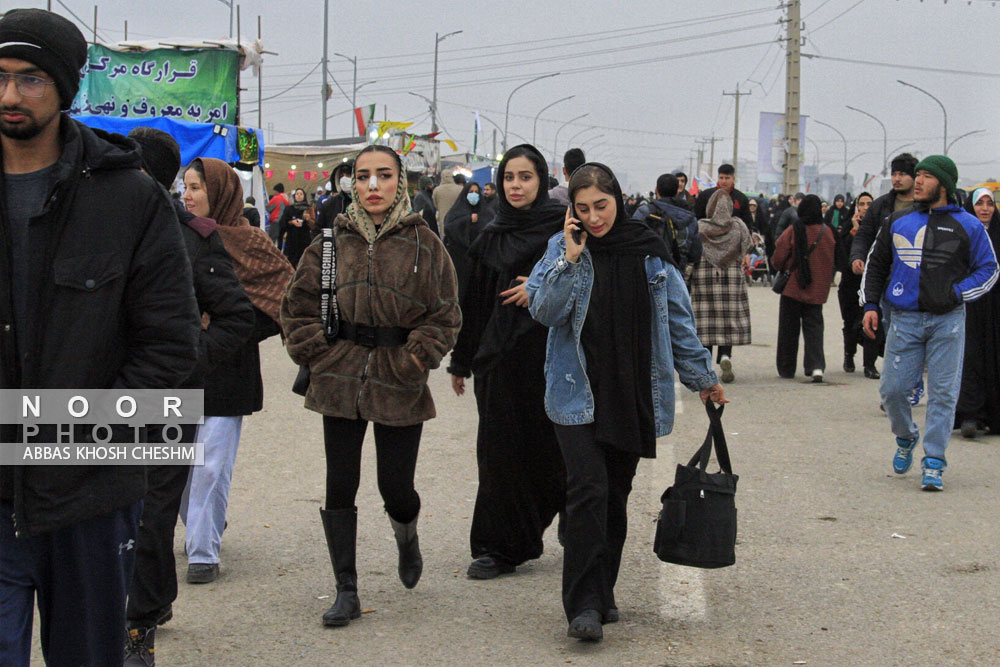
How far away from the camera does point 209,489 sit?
18.7 ft

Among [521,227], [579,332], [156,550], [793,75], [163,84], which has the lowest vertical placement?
[156,550]

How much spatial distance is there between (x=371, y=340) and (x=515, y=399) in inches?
40.7

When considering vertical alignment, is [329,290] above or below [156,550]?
above

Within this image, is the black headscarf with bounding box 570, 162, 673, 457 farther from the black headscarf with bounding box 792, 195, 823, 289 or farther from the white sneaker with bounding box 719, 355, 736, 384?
the black headscarf with bounding box 792, 195, 823, 289

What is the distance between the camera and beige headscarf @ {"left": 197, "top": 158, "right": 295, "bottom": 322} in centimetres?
557

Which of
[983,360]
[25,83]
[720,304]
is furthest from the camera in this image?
[720,304]

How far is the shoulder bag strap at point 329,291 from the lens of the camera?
5152 millimetres

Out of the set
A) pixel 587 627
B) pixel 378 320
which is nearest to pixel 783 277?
pixel 378 320

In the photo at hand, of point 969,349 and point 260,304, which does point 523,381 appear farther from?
point 969,349

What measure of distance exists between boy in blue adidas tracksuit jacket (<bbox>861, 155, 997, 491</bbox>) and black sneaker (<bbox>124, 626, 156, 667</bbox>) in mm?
5094

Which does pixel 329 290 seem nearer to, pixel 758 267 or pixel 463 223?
pixel 463 223

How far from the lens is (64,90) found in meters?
3.16

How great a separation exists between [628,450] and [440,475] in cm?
335

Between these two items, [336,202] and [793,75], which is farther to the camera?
[793,75]
